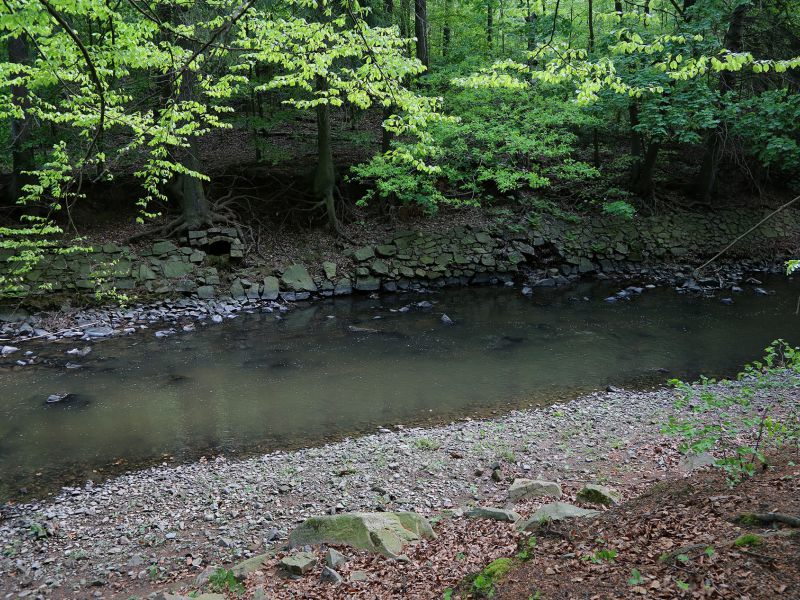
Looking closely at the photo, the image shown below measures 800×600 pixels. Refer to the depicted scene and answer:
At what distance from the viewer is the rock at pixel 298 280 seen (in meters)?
14.7

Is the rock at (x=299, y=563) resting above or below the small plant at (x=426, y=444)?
above

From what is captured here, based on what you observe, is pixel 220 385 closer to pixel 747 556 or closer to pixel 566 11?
pixel 747 556

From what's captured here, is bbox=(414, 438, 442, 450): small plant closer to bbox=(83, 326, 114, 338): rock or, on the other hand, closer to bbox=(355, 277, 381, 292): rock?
bbox=(83, 326, 114, 338): rock

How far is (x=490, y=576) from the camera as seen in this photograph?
132 inches

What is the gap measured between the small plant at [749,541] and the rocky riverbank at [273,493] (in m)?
1.71

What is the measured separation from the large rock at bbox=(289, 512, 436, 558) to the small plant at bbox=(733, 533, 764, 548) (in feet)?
7.49

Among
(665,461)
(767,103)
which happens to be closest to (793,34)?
(767,103)

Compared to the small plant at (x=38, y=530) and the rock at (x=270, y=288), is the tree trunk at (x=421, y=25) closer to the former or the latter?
the rock at (x=270, y=288)

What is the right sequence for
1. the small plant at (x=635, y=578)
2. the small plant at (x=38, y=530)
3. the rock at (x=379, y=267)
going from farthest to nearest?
the rock at (x=379, y=267), the small plant at (x=38, y=530), the small plant at (x=635, y=578)

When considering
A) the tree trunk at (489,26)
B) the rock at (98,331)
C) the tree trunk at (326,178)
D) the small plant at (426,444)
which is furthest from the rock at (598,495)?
the tree trunk at (489,26)

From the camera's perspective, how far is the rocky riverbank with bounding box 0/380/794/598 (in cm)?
473

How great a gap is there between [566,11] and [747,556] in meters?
24.8

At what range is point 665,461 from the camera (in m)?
5.92

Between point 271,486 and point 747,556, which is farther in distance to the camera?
point 271,486
